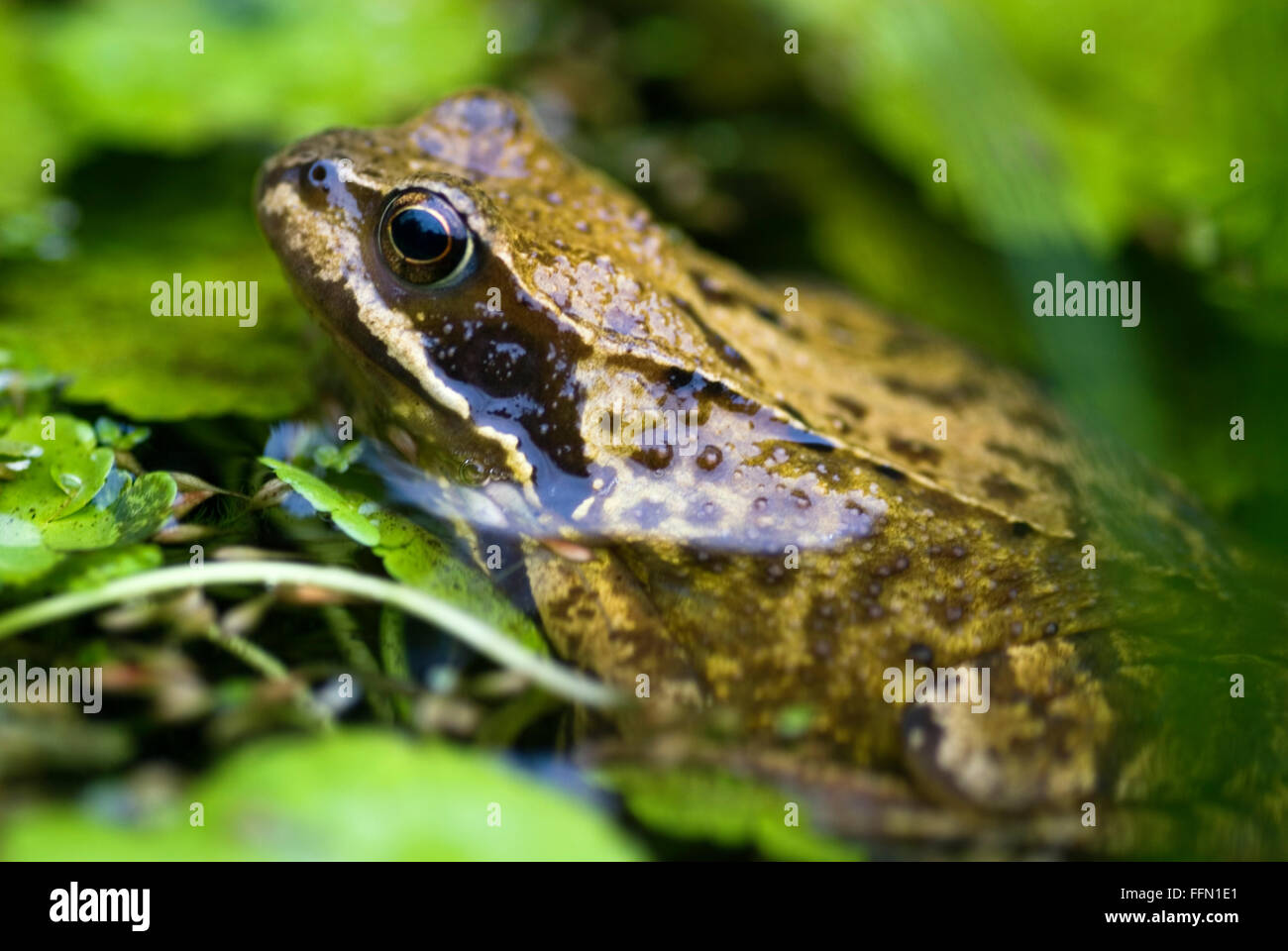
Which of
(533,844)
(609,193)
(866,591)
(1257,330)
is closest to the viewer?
(533,844)

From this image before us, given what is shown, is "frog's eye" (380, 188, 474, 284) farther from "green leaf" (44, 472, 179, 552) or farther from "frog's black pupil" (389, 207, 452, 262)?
"green leaf" (44, 472, 179, 552)

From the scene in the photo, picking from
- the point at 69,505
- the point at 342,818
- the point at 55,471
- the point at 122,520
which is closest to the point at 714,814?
the point at 342,818

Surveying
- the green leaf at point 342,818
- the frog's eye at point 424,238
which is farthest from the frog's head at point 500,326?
the green leaf at point 342,818

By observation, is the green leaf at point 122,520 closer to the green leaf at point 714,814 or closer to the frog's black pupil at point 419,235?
the frog's black pupil at point 419,235

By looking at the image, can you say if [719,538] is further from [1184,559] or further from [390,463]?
[1184,559]

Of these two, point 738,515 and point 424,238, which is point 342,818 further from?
point 424,238

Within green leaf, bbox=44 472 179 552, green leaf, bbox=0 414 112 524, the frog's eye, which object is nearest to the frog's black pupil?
the frog's eye

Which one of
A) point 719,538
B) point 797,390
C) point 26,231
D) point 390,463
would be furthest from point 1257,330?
point 26,231
